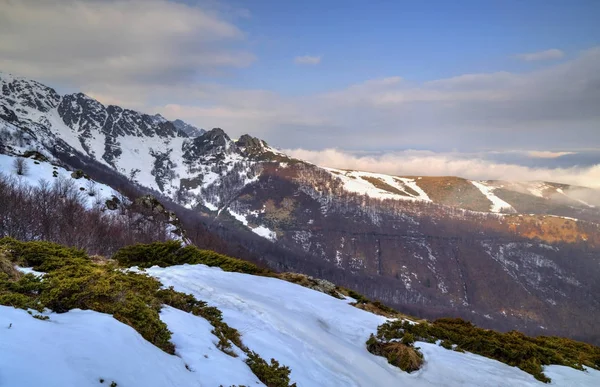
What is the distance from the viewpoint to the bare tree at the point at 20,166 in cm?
5578

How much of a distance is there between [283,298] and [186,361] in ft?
31.5

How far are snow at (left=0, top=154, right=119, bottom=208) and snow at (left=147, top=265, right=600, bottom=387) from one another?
51.4 metres

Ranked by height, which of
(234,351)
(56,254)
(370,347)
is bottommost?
(370,347)

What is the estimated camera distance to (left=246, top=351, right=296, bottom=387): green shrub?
8.88 m

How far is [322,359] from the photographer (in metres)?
11.6

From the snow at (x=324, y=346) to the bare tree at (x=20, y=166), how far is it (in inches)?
2126

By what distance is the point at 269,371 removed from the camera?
9156 mm

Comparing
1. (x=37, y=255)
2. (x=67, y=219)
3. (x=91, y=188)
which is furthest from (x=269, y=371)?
(x=91, y=188)

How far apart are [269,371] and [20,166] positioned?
6567 centimetres

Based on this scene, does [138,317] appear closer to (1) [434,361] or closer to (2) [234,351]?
(2) [234,351]

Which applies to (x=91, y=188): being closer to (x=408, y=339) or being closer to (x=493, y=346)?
(x=408, y=339)

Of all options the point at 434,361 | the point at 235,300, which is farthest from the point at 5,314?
the point at 434,361

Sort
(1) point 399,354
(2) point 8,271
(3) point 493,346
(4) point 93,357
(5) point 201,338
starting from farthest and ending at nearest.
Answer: (3) point 493,346
(1) point 399,354
(2) point 8,271
(5) point 201,338
(4) point 93,357

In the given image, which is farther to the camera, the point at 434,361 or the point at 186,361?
the point at 434,361
